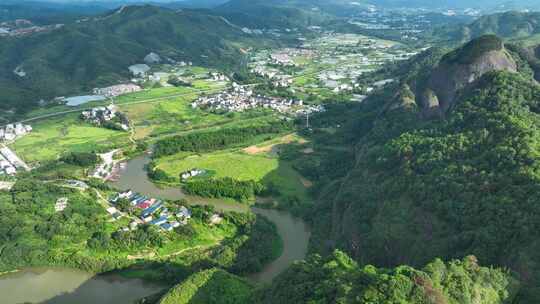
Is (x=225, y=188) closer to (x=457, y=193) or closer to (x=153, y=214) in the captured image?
(x=153, y=214)

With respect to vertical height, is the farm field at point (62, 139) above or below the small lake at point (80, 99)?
above

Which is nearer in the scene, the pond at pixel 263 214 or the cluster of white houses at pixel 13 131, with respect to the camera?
the pond at pixel 263 214

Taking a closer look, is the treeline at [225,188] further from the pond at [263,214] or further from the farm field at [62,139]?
the farm field at [62,139]

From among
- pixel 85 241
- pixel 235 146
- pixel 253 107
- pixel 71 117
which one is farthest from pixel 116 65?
pixel 85 241

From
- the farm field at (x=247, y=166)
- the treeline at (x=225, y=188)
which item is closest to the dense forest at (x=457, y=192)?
the farm field at (x=247, y=166)

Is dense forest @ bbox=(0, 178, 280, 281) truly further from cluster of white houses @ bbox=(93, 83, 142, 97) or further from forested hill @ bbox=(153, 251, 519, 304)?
cluster of white houses @ bbox=(93, 83, 142, 97)

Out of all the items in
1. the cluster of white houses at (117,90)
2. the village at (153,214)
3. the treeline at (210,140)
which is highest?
the village at (153,214)

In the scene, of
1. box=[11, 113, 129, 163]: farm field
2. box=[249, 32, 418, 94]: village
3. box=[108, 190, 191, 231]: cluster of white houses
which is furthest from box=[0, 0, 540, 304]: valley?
box=[249, 32, 418, 94]: village
